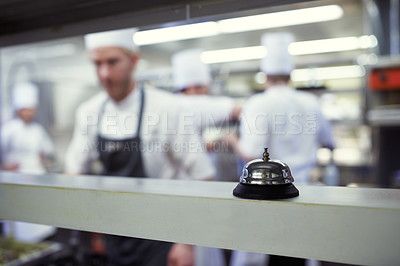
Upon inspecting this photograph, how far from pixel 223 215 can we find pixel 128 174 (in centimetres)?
114

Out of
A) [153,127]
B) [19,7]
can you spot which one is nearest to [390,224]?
[19,7]

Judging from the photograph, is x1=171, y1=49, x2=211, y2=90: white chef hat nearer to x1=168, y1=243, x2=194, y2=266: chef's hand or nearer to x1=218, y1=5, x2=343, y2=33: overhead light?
x1=218, y1=5, x2=343, y2=33: overhead light

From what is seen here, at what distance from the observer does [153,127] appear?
4.42 feet

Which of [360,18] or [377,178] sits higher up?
[360,18]

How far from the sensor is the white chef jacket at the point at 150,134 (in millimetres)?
1361

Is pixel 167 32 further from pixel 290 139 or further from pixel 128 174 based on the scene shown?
pixel 290 139

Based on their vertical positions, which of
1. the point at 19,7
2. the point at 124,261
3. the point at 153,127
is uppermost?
the point at 19,7

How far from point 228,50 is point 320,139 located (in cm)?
333

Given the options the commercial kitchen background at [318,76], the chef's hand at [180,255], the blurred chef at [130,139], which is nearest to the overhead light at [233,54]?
the commercial kitchen background at [318,76]

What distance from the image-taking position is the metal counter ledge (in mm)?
398

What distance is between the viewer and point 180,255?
1.41 metres

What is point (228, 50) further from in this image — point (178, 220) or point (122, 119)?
point (178, 220)

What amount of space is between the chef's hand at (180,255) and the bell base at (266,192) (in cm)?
103

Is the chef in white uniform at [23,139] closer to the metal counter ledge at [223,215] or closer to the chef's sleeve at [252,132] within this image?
the chef's sleeve at [252,132]
